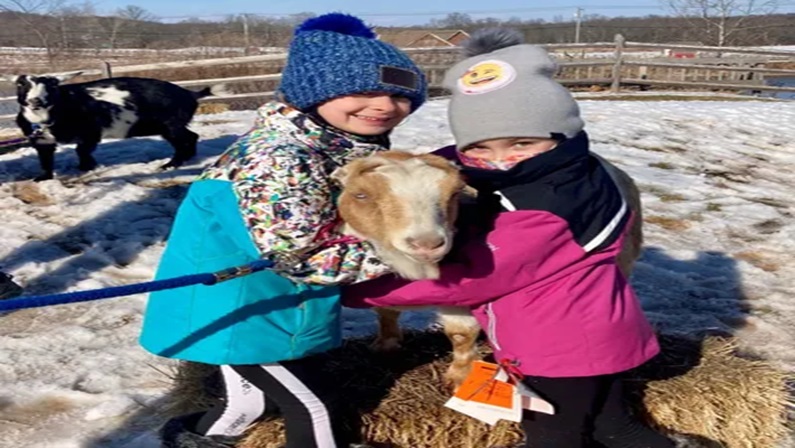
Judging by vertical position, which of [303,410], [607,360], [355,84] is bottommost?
[303,410]

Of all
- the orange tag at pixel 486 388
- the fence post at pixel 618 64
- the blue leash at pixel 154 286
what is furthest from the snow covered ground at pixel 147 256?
the fence post at pixel 618 64

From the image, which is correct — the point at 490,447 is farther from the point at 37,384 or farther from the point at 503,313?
the point at 37,384

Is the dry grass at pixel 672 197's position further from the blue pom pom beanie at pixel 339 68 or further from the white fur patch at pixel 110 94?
the white fur patch at pixel 110 94

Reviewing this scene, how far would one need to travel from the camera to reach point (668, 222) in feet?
19.3

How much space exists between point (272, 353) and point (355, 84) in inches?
32.2

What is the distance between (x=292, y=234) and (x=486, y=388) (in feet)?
2.85

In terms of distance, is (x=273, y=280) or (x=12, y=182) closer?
(x=273, y=280)

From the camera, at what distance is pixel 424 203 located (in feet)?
5.82

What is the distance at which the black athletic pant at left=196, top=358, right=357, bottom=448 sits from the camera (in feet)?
7.29

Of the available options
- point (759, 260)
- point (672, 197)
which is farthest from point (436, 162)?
point (672, 197)

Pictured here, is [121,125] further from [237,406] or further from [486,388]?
[486,388]

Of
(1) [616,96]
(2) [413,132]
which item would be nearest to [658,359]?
(2) [413,132]

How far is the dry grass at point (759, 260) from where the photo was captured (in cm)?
489

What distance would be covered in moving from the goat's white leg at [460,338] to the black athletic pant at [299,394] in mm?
459
